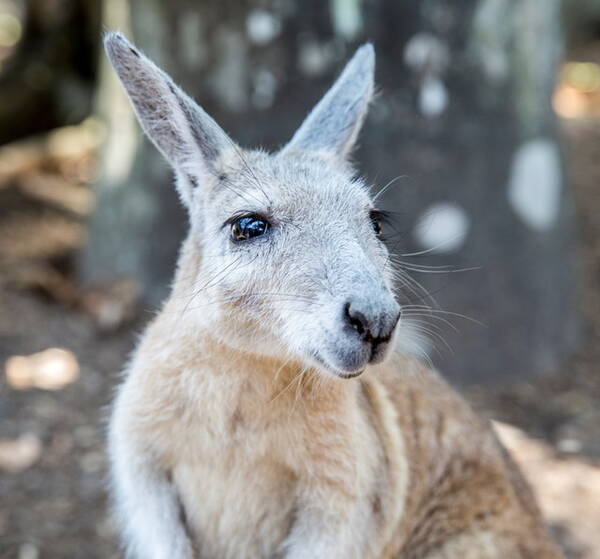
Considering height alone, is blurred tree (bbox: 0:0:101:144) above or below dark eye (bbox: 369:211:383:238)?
below

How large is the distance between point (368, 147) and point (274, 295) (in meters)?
3.40

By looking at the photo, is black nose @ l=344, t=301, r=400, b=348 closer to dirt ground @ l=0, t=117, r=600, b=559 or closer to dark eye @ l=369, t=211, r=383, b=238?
A: dark eye @ l=369, t=211, r=383, b=238

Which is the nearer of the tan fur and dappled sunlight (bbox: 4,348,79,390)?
the tan fur

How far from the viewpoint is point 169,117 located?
3701 mm

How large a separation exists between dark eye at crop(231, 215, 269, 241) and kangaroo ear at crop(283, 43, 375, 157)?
683mm

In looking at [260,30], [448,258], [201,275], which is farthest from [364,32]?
[201,275]

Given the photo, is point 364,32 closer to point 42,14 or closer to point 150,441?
point 150,441

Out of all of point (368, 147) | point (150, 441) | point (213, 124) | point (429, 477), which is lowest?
point (429, 477)

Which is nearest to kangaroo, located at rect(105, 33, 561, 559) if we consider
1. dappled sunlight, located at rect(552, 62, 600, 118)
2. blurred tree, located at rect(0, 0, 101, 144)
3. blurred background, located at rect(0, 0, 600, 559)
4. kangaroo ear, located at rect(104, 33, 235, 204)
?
kangaroo ear, located at rect(104, 33, 235, 204)

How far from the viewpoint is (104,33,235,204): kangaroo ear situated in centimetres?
353

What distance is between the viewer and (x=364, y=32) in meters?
6.25

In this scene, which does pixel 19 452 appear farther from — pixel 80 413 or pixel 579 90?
pixel 579 90

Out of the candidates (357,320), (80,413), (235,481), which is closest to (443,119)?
(80,413)

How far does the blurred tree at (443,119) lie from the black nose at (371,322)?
316cm
